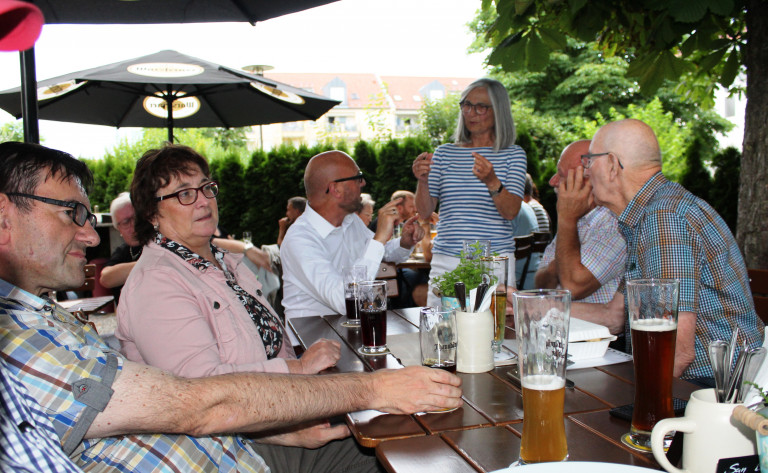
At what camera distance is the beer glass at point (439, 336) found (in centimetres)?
164

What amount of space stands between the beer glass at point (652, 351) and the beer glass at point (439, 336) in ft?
1.92

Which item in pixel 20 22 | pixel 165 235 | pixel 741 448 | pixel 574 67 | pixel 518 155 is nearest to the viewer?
pixel 20 22

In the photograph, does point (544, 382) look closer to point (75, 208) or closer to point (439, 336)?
point (439, 336)

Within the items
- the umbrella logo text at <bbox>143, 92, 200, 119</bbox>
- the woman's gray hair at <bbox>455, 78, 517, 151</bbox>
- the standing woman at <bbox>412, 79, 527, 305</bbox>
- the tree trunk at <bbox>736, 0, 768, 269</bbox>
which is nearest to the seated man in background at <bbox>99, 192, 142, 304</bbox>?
the umbrella logo text at <bbox>143, 92, 200, 119</bbox>

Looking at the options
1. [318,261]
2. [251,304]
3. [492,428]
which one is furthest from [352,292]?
[492,428]

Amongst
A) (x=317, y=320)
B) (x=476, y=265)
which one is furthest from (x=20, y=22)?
(x=317, y=320)

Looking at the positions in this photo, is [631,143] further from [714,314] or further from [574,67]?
[574,67]

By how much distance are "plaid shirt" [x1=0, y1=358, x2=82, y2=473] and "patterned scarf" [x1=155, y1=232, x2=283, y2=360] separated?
1.20 meters

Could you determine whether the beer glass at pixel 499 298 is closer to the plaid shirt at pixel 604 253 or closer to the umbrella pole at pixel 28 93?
the plaid shirt at pixel 604 253

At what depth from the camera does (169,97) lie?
5688mm

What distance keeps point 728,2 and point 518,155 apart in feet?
4.36

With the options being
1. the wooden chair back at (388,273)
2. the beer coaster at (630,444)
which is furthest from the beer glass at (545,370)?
the wooden chair back at (388,273)

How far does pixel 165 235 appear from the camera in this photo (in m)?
2.22

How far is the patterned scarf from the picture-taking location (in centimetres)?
210
